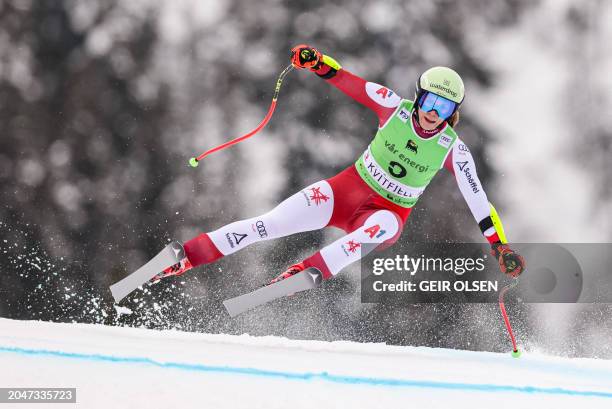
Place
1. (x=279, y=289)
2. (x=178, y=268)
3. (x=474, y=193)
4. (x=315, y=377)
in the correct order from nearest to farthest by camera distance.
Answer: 1. (x=315, y=377)
2. (x=279, y=289)
3. (x=178, y=268)
4. (x=474, y=193)

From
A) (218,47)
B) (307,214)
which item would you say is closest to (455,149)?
(307,214)

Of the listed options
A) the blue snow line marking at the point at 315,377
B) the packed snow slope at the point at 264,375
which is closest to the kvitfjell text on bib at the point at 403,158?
the packed snow slope at the point at 264,375

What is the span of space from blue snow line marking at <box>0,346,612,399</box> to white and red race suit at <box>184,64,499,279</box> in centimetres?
62

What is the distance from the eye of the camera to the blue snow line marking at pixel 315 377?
10.1 ft

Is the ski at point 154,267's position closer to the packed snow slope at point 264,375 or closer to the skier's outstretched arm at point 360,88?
the packed snow slope at point 264,375

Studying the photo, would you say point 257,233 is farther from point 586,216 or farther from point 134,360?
point 586,216

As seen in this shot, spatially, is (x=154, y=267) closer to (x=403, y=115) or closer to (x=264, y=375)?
(x=264, y=375)

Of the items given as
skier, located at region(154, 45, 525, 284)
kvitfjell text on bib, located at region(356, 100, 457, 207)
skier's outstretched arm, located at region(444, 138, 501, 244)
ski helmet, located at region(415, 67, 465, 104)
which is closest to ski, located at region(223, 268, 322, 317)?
skier, located at region(154, 45, 525, 284)

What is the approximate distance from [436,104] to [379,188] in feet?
1.92

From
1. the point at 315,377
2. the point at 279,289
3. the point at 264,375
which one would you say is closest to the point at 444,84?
the point at 279,289

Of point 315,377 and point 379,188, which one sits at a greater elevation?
point 379,188

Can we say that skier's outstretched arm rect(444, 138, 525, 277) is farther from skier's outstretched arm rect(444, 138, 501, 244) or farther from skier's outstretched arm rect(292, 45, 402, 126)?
skier's outstretched arm rect(292, 45, 402, 126)

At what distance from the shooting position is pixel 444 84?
369 cm

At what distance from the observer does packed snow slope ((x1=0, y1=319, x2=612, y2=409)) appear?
106 inches
